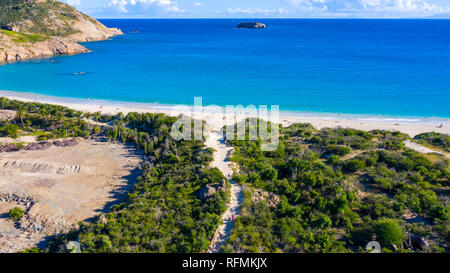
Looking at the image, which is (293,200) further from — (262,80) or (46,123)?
(262,80)

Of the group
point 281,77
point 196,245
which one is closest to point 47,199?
point 196,245

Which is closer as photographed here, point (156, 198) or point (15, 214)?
point (15, 214)

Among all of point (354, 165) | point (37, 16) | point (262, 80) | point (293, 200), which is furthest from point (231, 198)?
point (37, 16)

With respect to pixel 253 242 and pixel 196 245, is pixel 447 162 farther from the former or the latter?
pixel 196 245

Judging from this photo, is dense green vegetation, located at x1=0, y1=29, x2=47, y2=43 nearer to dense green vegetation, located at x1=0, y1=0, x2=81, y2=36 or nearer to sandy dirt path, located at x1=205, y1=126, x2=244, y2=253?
dense green vegetation, located at x1=0, y1=0, x2=81, y2=36

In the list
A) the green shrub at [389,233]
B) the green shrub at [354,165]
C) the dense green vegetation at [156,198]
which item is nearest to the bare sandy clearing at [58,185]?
the dense green vegetation at [156,198]

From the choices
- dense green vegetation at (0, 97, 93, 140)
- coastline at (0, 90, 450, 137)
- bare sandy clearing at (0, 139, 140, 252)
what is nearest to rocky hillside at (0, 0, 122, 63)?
coastline at (0, 90, 450, 137)
